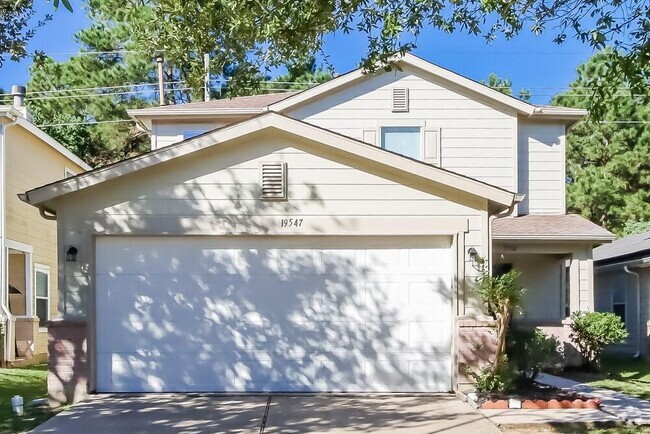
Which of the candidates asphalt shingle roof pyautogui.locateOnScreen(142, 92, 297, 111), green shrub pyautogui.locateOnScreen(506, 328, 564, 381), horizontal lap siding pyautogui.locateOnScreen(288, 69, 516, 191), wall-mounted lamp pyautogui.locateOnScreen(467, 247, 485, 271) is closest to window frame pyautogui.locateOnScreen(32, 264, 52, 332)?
asphalt shingle roof pyautogui.locateOnScreen(142, 92, 297, 111)

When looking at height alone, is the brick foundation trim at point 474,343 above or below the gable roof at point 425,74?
below

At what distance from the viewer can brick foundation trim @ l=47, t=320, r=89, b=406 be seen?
1004 centimetres

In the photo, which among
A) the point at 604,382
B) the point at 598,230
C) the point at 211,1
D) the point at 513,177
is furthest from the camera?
the point at 513,177

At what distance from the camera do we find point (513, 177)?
15766mm

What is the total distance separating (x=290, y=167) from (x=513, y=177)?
274 inches

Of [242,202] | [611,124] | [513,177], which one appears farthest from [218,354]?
[611,124]

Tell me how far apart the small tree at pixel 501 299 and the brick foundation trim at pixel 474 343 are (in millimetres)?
216

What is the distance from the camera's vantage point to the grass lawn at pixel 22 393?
8578 mm

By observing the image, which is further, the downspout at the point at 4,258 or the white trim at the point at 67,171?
the white trim at the point at 67,171

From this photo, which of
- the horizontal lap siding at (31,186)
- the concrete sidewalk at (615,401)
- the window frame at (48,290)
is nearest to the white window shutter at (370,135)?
the concrete sidewalk at (615,401)

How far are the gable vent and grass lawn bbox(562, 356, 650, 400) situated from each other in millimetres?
6568

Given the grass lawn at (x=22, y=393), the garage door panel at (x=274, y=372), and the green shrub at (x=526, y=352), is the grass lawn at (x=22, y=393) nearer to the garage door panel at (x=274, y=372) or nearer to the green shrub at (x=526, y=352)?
the garage door panel at (x=274, y=372)

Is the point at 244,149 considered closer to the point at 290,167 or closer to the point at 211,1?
the point at 290,167

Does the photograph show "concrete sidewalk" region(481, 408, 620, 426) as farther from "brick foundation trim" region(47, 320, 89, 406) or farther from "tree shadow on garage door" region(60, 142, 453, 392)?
"brick foundation trim" region(47, 320, 89, 406)
